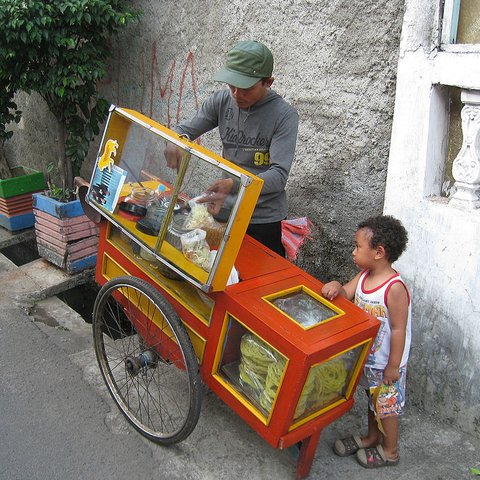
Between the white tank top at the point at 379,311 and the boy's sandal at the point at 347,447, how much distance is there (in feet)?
1.57

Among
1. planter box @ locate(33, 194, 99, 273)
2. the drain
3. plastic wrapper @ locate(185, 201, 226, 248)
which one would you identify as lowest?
the drain

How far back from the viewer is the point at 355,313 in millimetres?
2299

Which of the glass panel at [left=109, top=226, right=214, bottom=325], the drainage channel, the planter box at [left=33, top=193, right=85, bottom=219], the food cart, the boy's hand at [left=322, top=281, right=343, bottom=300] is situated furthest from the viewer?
the drainage channel

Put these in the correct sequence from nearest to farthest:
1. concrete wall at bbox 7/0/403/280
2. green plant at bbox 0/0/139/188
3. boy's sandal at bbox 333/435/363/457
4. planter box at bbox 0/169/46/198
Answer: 1. boy's sandal at bbox 333/435/363/457
2. concrete wall at bbox 7/0/403/280
3. green plant at bbox 0/0/139/188
4. planter box at bbox 0/169/46/198

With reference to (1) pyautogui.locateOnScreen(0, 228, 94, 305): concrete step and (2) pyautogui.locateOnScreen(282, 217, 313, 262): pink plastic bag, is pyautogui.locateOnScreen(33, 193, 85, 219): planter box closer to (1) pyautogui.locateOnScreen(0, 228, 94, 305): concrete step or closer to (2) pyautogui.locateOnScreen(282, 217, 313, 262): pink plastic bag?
(1) pyautogui.locateOnScreen(0, 228, 94, 305): concrete step

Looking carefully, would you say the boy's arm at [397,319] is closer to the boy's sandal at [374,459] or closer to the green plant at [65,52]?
the boy's sandal at [374,459]

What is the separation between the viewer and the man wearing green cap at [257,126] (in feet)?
8.57

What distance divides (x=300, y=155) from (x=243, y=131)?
0.77 meters

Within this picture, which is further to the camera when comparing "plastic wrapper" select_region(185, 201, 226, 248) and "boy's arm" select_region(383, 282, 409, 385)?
"boy's arm" select_region(383, 282, 409, 385)

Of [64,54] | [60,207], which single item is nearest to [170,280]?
[60,207]

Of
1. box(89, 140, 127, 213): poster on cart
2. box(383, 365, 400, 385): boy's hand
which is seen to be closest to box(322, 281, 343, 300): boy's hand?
box(383, 365, 400, 385): boy's hand

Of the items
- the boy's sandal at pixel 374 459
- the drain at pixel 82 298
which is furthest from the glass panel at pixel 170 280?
the drain at pixel 82 298

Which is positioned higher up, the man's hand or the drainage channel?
the man's hand

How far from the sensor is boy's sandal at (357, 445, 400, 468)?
2.65 m
